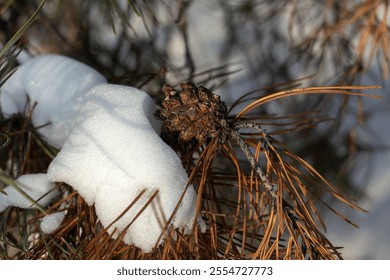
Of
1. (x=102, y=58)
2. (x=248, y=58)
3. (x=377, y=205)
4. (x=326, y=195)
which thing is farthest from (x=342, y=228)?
(x=102, y=58)

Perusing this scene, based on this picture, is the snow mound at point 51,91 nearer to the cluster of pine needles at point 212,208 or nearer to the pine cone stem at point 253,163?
the cluster of pine needles at point 212,208

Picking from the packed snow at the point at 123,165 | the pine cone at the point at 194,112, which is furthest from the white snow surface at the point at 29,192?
the pine cone at the point at 194,112

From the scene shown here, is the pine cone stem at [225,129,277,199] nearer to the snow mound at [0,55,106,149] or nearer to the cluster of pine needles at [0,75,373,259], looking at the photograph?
the cluster of pine needles at [0,75,373,259]

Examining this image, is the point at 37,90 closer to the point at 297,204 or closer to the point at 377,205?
the point at 297,204

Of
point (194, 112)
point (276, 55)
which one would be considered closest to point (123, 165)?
point (194, 112)

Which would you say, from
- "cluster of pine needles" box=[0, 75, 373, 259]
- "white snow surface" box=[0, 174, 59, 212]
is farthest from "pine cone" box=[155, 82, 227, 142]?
"white snow surface" box=[0, 174, 59, 212]

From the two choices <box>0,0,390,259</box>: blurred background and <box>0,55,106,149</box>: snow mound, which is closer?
<box>0,55,106,149</box>: snow mound

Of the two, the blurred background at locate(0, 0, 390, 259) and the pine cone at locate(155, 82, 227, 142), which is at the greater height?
the blurred background at locate(0, 0, 390, 259)

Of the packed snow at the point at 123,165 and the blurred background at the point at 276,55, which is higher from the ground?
the blurred background at the point at 276,55
